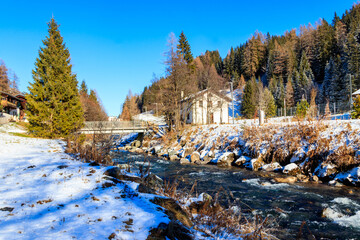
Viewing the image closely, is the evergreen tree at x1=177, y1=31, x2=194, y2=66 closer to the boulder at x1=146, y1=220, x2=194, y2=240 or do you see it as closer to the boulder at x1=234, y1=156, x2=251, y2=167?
the boulder at x1=234, y1=156, x2=251, y2=167

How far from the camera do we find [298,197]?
781 centimetres

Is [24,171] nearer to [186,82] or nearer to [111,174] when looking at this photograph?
[111,174]

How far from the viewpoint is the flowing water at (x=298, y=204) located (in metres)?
5.29

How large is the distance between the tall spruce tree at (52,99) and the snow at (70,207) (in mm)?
15004

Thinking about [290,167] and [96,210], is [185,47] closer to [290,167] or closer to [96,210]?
[290,167]

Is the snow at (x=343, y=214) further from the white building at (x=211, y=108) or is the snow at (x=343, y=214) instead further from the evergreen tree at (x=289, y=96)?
the evergreen tree at (x=289, y=96)

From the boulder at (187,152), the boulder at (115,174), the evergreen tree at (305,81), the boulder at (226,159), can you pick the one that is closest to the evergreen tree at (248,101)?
the evergreen tree at (305,81)

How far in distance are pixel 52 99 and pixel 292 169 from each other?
796 inches

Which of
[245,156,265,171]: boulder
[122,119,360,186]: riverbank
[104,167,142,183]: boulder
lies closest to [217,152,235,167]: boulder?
[122,119,360,186]: riverbank

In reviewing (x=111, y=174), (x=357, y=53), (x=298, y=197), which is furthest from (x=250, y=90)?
(x=111, y=174)

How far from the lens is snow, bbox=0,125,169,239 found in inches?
113

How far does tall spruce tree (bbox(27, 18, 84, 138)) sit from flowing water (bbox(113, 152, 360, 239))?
14.6m

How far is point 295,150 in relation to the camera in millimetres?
12539

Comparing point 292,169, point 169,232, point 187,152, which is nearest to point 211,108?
point 187,152
